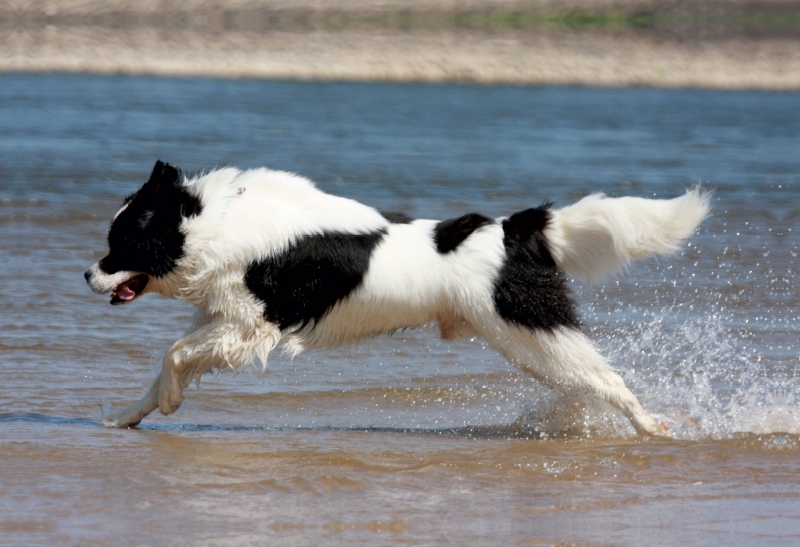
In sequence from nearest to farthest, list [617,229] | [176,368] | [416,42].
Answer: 1. [617,229]
2. [176,368]
3. [416,42]

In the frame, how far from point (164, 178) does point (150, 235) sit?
0.28 metres

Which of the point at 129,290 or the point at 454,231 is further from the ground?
the point at 454,231

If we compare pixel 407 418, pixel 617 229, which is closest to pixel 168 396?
pixel 407 418

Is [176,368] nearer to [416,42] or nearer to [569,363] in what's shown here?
[569,363]

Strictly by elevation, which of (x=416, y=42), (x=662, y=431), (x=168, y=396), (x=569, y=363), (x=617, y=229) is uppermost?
(x=617, y=229)

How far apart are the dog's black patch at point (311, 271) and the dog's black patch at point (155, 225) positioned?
39 centimetres

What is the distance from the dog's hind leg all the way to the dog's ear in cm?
168

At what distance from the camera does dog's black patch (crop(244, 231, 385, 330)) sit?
15.2 ft

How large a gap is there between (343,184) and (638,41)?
2808 cm

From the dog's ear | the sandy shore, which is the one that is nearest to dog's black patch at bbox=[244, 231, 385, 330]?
the dog's ear

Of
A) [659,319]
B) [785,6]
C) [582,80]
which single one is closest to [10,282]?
[659,319]

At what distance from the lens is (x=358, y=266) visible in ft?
15.3

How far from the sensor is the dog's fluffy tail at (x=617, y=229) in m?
4.63

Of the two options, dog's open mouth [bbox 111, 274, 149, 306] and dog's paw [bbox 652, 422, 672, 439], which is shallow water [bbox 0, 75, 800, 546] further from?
dog's open mouth [bbox 111, 274, 149, 306]
